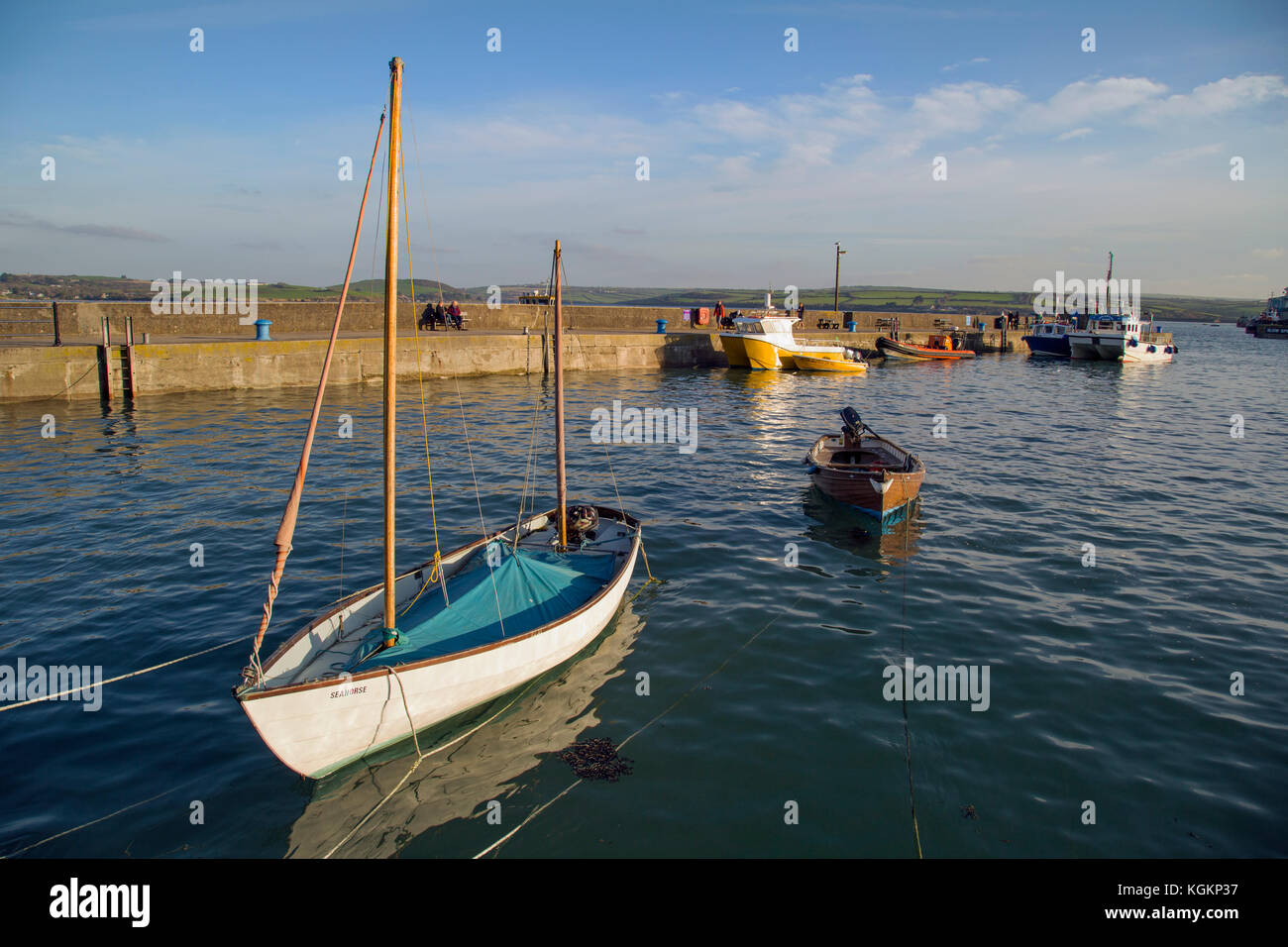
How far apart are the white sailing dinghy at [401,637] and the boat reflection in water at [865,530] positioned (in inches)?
240

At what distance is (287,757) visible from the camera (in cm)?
798

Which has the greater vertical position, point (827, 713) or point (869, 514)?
point (869, 514)

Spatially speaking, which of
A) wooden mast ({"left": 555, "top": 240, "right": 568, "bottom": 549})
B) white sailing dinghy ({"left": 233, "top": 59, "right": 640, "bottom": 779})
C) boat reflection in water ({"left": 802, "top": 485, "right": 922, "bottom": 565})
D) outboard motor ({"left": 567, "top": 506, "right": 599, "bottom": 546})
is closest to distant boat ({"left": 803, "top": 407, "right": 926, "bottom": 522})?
boat reflection in water ({"left": 802, "top": 485, "right": 922, "bottom": 565})

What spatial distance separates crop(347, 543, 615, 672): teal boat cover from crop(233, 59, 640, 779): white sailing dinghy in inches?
0.8

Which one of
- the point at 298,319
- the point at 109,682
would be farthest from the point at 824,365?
the point at 109,682

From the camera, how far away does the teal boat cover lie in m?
9.58

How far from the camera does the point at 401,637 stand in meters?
9.48

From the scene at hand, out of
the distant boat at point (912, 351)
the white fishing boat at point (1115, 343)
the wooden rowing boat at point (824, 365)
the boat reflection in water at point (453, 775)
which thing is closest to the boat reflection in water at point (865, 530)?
the boat reflection in water at point (453, 775)

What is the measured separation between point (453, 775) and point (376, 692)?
1.32 meters

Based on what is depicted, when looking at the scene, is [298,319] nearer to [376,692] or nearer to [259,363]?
[259,363]
